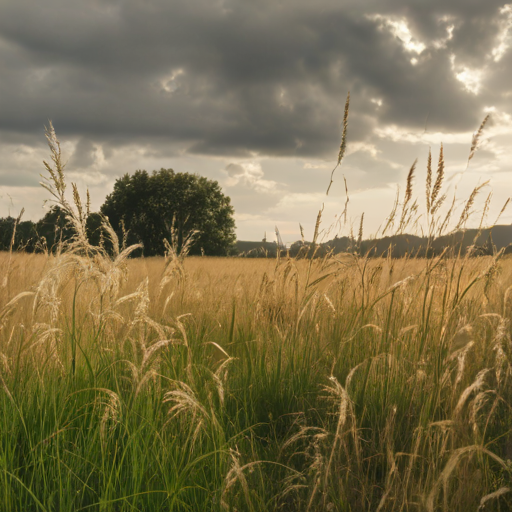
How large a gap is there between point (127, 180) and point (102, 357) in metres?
32.8

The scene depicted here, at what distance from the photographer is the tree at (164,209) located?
3106 cm

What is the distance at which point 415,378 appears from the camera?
2168mm

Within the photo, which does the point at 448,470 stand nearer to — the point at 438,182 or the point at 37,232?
the point at 438,182

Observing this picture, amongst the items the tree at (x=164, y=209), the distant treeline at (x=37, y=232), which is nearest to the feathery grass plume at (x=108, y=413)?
the distant treeline at (x=37, y=232)

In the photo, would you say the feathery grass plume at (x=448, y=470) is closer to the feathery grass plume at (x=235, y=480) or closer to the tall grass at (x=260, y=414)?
the tall grass at (x=260, y=414)

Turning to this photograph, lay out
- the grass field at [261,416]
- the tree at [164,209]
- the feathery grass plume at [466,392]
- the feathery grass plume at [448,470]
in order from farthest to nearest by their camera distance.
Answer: the tree at [164,209] < the grass field at [261,416] < the feathery grass plume at [466,392] < the feathery grass plume at [448,470]

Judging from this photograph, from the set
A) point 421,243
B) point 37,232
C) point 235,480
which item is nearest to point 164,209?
point 37,232

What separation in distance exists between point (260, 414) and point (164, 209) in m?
30.2

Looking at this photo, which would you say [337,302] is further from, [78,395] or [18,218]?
[18,218]

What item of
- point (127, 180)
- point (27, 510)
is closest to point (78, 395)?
point (27, 510)

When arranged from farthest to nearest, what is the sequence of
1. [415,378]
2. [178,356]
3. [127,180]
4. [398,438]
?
[127,180]
[178,356]
[415,378]
[398,438]

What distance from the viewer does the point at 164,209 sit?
3122 cm

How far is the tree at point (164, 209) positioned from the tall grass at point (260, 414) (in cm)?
2796

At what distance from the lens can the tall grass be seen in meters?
1.47
